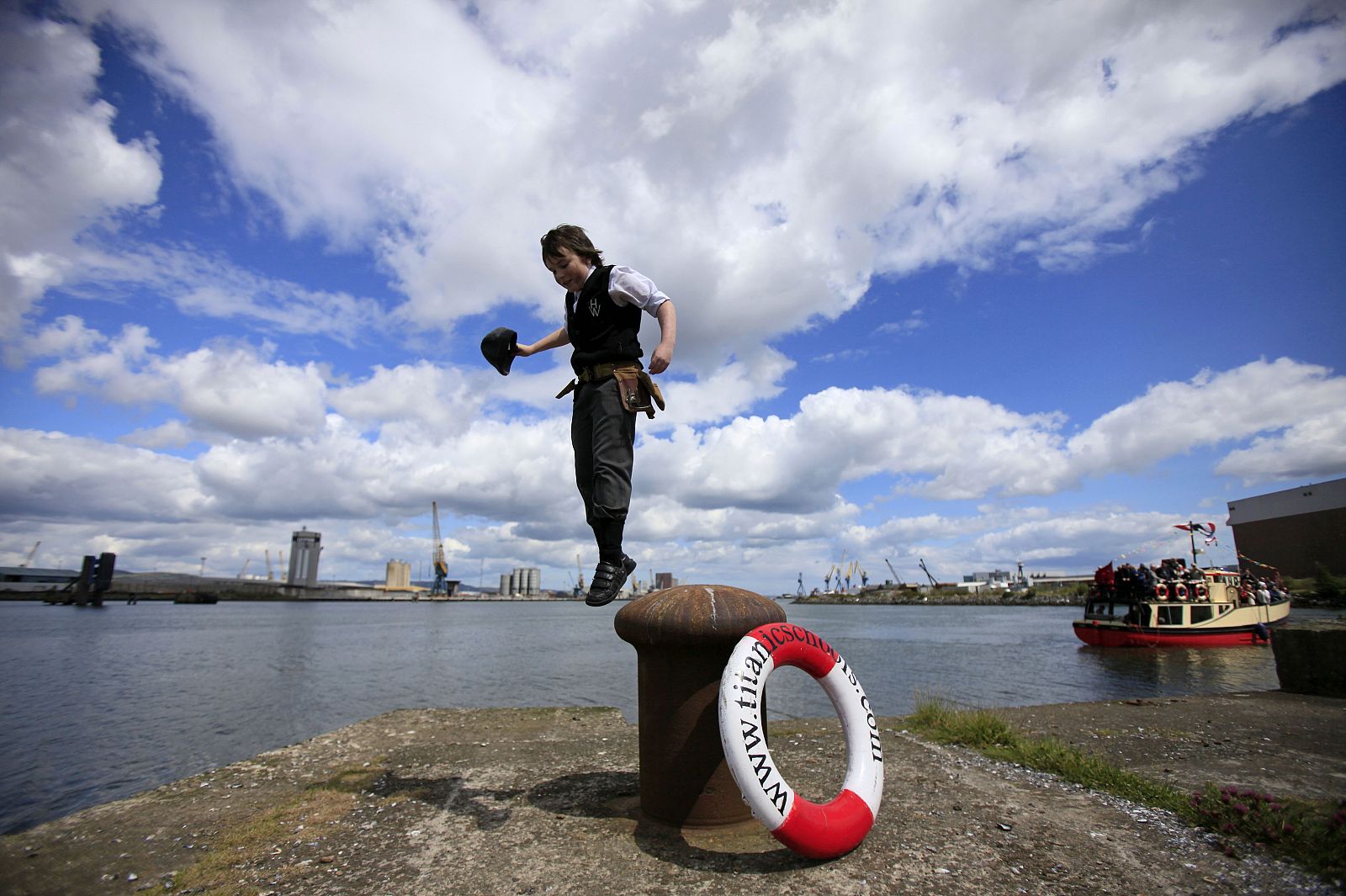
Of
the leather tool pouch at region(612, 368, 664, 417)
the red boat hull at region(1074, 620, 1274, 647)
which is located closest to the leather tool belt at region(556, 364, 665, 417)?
the leather tool pouch at region(612, 368, 664, 417)

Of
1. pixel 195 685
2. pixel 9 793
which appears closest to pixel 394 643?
pixel 195 685

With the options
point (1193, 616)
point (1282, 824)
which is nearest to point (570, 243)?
point (1282, 824)

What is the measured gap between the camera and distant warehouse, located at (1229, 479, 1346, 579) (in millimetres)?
73631

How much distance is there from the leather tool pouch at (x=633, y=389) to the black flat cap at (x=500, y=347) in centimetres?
88

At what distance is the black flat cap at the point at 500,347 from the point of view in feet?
13.1

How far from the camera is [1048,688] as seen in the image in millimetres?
18406

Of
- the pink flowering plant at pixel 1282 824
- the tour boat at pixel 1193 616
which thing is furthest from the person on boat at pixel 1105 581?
the pink flowering plant at pixel 1282 824

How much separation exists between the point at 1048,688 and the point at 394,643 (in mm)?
33133

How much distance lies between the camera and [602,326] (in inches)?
143

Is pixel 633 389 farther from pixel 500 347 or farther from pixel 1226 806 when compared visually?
pixel 1226 806

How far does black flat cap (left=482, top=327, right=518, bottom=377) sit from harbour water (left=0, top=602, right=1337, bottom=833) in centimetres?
711

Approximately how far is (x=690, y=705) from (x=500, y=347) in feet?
7.83

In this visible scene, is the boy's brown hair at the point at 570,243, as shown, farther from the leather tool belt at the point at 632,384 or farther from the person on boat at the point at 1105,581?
the person on boat at the point at 1105,581

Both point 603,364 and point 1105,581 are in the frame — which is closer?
point 603,364
